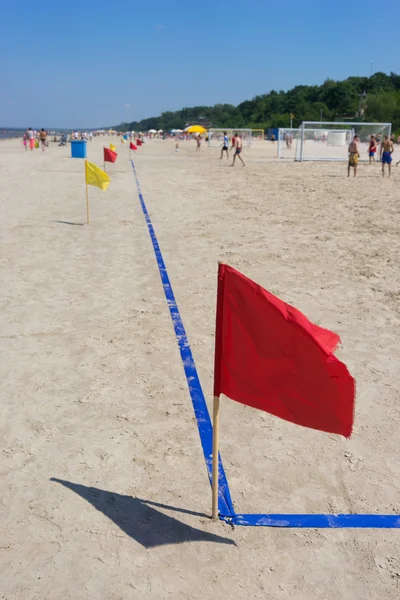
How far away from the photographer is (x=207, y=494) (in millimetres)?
2875

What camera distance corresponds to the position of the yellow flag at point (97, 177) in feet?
33.4

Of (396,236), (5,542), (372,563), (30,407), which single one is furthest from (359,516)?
(396,236)

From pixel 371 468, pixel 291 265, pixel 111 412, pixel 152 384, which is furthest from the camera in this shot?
pixel 291 265

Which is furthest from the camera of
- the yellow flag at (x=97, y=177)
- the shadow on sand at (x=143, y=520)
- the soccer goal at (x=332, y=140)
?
the soccer goal at (x=332, y=140)

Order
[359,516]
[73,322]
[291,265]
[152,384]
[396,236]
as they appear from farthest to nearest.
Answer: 1. [396,236]
2. [291,265]
3. [73,322]
4. [152,384]
5. [359,516]

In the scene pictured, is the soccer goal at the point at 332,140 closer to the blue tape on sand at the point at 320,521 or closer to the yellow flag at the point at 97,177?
the yellow flag at the point at 97,177

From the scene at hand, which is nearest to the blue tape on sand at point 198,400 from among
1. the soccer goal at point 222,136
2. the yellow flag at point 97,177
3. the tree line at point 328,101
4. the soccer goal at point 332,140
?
the yellow flag at point 97,177

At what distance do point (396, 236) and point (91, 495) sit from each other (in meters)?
8.37

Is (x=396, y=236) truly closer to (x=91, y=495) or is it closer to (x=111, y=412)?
(x=111, y=412)

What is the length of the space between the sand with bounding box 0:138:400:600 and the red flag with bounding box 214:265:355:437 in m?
0.65

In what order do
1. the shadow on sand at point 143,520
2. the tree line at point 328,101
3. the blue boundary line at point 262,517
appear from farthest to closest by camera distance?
the tree line at point 328,101, the blue boundary line at point 262,517, the shadow on sand at point 143,520

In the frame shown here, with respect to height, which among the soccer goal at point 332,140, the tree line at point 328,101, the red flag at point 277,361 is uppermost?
the tree line at point 328,101

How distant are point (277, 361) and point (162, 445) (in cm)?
123

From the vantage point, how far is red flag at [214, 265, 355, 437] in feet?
7.45
